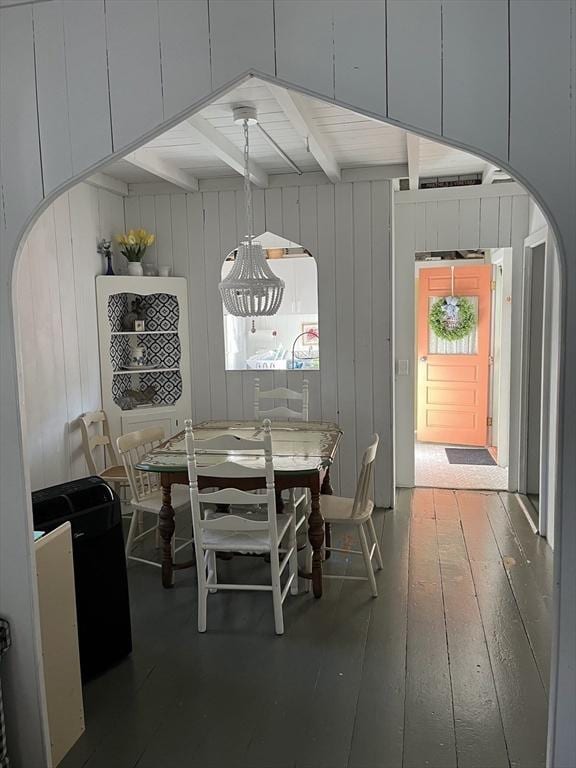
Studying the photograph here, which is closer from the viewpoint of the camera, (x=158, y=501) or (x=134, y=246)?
(x=158, y=501)

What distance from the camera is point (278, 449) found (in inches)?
143

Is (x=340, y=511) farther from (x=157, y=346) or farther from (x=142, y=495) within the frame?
(x=157, y=346)

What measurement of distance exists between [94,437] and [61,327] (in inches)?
33.1

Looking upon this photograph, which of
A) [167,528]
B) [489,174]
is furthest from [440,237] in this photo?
[167,528]

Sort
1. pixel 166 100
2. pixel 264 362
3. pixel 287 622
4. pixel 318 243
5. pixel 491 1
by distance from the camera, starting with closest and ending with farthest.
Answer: pixel 491 1, pixel 166 100, pixel 287 622, pixel 318 243, pixel 264 362

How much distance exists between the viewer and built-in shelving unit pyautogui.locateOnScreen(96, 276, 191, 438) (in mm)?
4719

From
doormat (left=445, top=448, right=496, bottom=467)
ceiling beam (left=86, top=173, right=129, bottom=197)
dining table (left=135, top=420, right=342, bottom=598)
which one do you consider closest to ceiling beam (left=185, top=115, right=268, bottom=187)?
ceiling beam (left=86, top=173, right=129, bottom=197)

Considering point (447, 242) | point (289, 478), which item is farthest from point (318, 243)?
point (289, 478)

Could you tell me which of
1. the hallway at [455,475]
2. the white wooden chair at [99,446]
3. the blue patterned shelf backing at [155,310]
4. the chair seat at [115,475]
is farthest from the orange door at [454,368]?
the chair seat at [115,475]

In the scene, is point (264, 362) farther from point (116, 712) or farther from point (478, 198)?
point (116, 712)

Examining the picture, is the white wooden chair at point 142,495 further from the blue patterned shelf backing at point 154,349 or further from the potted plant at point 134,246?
the potted plant at point 134,246

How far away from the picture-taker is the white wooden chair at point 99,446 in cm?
429

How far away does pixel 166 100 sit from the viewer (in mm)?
1718

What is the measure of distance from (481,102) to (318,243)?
325 centimetres
